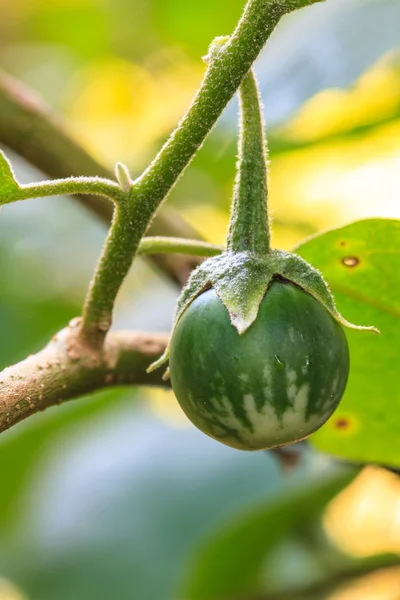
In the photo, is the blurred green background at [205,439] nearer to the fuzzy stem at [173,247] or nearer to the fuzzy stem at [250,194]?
the fuzzy stem at [173,247]

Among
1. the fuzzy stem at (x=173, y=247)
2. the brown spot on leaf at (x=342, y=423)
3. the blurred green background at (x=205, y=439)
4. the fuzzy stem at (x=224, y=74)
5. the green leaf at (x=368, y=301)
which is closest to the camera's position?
the fuzzy stem at (x=224, y=74)

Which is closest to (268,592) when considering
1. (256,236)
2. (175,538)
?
(175,538)

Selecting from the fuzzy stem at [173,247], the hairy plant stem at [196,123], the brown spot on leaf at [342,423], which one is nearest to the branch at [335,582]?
the brown spot on leaf at [342,423]

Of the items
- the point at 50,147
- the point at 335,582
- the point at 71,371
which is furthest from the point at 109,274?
the point at 335,582

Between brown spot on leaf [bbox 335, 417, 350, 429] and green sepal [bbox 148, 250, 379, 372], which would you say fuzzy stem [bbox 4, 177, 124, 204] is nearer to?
green sepal [bbox 148, 250, 379, 372]

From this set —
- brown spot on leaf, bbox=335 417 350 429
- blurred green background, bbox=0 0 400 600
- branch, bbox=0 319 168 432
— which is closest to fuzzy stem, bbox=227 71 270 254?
branch, bbox=0 319 168 432

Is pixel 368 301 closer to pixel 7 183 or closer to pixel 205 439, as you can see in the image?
pixel 7 183

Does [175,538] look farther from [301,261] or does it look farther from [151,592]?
[301,261]
